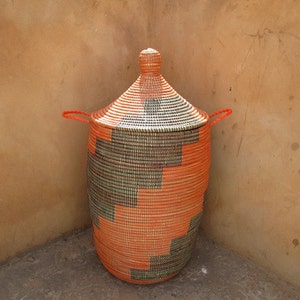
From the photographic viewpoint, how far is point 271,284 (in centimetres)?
182

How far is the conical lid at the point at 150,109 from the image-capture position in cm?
149

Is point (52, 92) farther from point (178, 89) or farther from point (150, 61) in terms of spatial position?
point (178, 89)

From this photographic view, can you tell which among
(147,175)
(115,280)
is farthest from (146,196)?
(115,280)

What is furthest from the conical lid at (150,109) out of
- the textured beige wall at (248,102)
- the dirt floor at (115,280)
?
the dirt floor at (115,280)

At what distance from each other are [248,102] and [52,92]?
1.05 meters

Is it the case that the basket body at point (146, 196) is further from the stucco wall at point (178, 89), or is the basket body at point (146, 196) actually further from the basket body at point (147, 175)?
the stucco wall at point (178, 89)

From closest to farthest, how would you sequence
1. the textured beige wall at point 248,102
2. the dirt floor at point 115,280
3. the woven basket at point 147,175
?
the woven basket at point 147,175
the textured beige wall at point 248,102
the dirt floor at point 115,280

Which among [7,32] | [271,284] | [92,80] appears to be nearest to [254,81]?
[92,80]

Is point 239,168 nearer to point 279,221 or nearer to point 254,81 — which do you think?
point 279,221

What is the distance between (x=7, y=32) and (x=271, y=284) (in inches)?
73.8

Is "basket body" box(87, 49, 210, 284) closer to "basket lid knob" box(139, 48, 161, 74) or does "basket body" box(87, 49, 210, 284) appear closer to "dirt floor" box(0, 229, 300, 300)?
"basket lid knob" box(139, 48, 161, 74)

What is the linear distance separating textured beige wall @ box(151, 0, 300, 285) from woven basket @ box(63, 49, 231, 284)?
231 millimetres

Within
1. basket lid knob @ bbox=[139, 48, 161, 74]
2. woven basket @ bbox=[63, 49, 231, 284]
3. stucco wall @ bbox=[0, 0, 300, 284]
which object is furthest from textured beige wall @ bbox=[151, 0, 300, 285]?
basket lid knob @ bbox=[139, 48, 161, 74]

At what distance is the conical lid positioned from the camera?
1.49m
